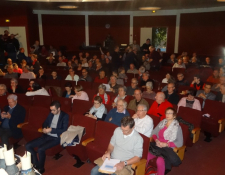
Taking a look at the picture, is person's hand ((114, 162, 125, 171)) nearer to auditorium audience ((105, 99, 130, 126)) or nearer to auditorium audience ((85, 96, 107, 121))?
auditorium audience ((105, 99, 130, 126))

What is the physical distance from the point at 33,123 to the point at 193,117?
3030mm

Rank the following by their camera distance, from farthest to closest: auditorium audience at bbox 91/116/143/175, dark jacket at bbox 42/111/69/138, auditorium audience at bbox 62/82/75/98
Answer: auditorium audience at bbox 62/82/75/98
dark jacket at bbox 42/111/69/138
auditorium audience at bbox 91/116/143/175

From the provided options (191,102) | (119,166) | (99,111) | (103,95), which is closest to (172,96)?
(191,102)

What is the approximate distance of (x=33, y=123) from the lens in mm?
4387

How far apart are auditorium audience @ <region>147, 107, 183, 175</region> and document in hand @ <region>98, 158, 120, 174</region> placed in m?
0.65

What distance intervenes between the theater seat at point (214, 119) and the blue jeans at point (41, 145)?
2.96 metres

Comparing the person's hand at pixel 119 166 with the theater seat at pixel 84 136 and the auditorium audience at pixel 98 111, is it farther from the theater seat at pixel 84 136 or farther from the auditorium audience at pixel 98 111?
the auditorium audience at pixel 98 111

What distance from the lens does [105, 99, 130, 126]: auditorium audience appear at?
4.07m

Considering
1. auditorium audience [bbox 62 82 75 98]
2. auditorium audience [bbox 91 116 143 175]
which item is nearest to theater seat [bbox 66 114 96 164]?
auditorium audience [bbox 91 116 143 175]

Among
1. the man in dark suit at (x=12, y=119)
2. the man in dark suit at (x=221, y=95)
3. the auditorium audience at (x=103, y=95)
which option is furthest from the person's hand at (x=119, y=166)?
the man in dark suit at (x=221, y=95)

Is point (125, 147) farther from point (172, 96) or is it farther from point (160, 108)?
point (172, 96)

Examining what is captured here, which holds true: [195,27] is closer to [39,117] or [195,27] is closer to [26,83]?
[26,83]

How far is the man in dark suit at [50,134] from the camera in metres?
3.78

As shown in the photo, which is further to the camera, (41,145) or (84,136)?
(84,136)
